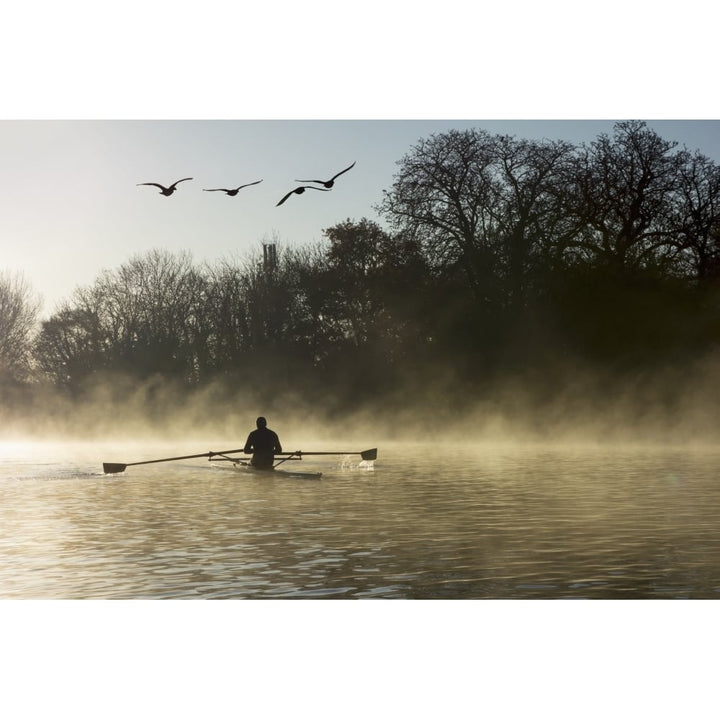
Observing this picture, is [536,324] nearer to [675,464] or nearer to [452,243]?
[452,243]

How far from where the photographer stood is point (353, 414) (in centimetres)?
4009

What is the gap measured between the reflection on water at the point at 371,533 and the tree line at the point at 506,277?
18.9 feet

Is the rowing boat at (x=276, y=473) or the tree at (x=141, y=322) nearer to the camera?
the rowing boat at (x=276, y=473)

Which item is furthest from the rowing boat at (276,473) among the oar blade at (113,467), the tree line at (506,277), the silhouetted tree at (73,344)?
the silhouetted tree at (73,344)

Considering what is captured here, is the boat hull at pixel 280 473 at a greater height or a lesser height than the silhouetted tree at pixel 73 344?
lesser

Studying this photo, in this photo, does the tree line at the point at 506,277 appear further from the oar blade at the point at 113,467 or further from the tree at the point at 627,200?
the oar blade at the point at 113,467

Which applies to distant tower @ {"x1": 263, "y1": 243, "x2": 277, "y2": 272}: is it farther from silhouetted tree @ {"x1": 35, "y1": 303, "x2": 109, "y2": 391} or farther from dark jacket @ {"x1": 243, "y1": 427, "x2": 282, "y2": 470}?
dark jacket @ {"x1": 243, "y1": 427, "x2": 282, "y2": 470}

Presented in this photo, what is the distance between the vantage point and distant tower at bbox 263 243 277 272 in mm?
46188

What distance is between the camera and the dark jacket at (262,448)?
24.8m

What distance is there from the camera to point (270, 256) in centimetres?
4641

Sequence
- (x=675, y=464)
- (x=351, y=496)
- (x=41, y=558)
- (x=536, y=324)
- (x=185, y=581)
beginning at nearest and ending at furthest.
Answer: (x=185, y=581) → (x=41, y=558) → (x=351, y=496) → (x=675, y=464) → (x=536, y=324)
